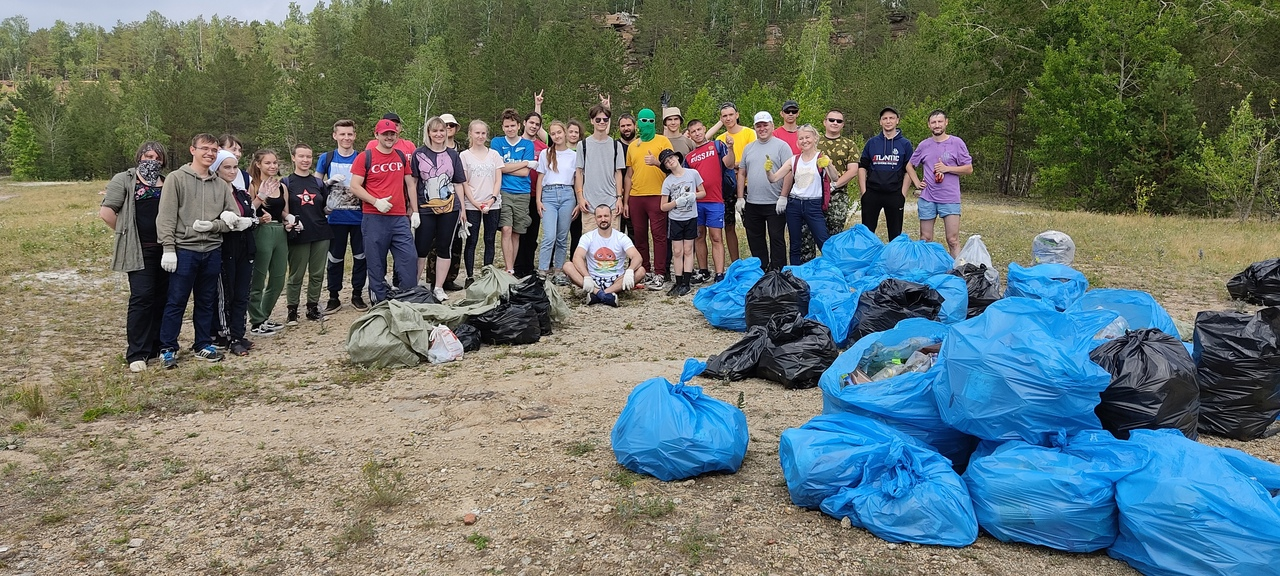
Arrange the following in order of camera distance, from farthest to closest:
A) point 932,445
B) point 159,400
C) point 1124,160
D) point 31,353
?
point 1124,160
point 31,353
point 159,400
point 932,445

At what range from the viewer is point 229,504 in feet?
11.6

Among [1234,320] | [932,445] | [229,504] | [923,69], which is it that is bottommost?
[229,504]

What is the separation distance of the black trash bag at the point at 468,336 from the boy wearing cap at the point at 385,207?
1025mm

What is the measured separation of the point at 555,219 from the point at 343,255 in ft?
7.21

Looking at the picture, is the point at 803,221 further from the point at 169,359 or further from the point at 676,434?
the point at 169,359

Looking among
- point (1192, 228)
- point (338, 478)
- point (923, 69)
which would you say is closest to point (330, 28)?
point (923, 69)

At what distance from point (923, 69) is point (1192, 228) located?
769 inches

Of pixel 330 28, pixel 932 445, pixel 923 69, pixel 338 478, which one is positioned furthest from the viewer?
pixel 330 28

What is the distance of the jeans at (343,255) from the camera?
24.4 ft

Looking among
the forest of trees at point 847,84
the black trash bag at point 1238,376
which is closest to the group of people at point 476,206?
the black trash bag at point 1238,376

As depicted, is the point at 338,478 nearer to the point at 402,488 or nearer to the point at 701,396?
the point at 402,488

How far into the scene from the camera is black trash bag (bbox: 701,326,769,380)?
5.16 metres

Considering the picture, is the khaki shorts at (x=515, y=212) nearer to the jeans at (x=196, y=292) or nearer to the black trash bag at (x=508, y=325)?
the black trash bag at (x=508, y=325)

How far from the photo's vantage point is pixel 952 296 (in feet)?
19.6
